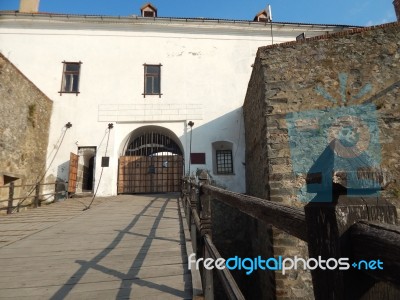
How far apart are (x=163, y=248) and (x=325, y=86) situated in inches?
193

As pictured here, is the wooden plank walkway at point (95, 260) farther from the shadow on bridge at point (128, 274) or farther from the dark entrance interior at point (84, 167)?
the dark entrance interior at point (84, 167)

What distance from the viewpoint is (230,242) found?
29.2 feet

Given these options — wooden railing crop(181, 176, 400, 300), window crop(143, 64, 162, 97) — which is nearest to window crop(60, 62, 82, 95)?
window crop(143, 64, 162, 97)

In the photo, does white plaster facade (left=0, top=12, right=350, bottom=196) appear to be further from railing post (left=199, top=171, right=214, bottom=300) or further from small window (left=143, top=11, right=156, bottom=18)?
railing post (left=199, top=171, right=214, bottom=300)

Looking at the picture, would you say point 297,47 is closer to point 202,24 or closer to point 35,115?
point 202,24

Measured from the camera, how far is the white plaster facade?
11523 mm

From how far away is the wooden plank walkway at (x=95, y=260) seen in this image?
2352 mm

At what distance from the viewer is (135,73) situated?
1230 centimetres

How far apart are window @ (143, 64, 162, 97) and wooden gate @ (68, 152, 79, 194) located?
4.25 meters

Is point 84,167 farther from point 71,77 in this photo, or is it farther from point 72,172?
point 71,77

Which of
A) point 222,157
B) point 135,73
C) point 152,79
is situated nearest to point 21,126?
point 135,73

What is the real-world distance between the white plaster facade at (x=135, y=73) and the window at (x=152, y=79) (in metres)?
0.21

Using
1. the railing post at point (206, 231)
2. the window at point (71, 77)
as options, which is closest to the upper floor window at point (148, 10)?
the window at point (71, 77)

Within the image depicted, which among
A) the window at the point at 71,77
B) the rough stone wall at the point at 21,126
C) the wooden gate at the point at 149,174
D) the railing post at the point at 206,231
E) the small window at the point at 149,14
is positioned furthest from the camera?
the small window at the point at 149,14
